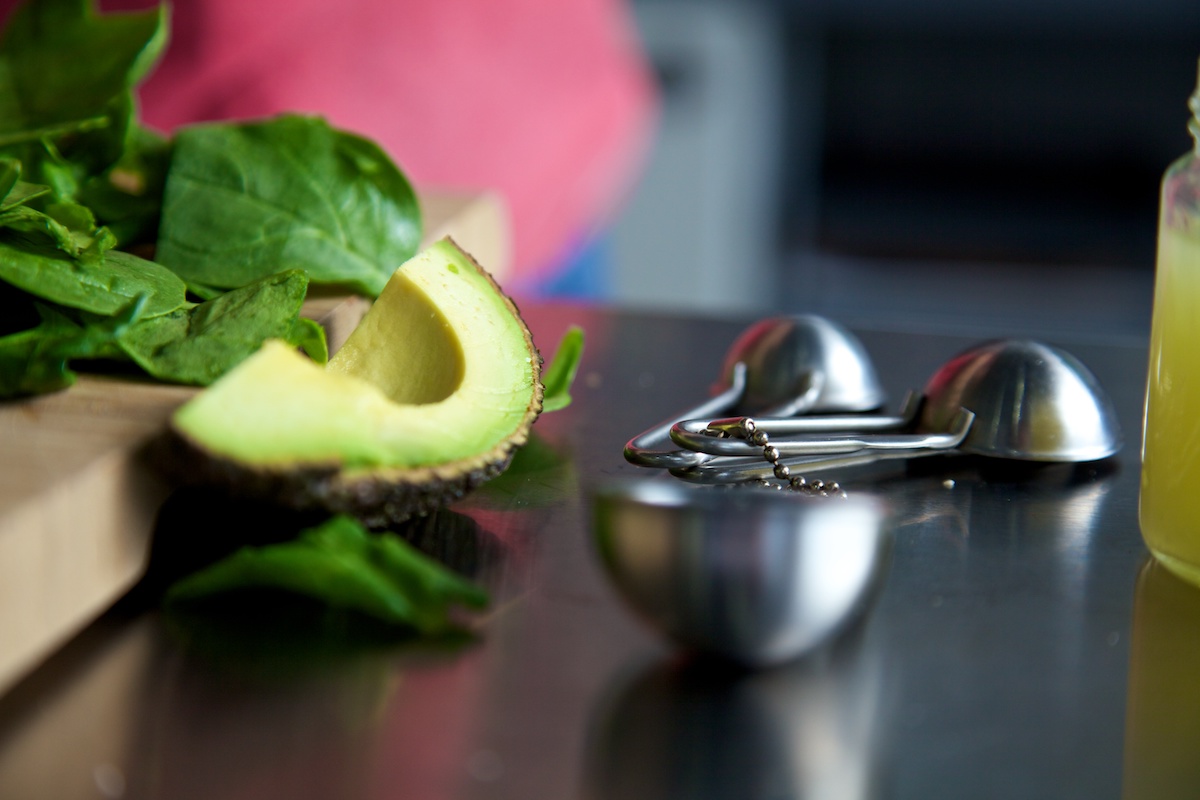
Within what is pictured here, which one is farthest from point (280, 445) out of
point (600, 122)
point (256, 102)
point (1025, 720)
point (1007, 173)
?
point (1007, 173)

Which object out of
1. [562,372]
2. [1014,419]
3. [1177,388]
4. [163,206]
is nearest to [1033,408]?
[1014,419]

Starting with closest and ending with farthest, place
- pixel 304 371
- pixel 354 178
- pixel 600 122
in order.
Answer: pixel 304 371 < pixel 354 178 < pixel 600 122

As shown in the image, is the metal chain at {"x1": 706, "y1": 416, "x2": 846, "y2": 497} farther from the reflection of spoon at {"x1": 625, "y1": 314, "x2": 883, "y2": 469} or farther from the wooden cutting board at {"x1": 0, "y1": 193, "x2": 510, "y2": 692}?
the wooden cutting board at {"x1": 0, "y1": 193, "x2": 510, "y2": 692}

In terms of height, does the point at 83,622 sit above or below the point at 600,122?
below

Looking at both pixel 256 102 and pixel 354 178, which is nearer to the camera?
pixel 354 178

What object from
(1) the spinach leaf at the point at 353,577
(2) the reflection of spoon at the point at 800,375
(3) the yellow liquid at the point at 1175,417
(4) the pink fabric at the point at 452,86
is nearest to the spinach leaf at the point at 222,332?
(1) the spinach leaf at the point at 353,577

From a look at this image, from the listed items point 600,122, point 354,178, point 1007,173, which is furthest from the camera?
point 1007,173

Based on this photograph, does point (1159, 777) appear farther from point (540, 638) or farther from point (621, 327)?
point (621, 327)

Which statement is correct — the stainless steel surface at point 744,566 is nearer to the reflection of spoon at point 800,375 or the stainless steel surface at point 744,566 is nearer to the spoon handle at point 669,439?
the spoon handle at point 669,439
